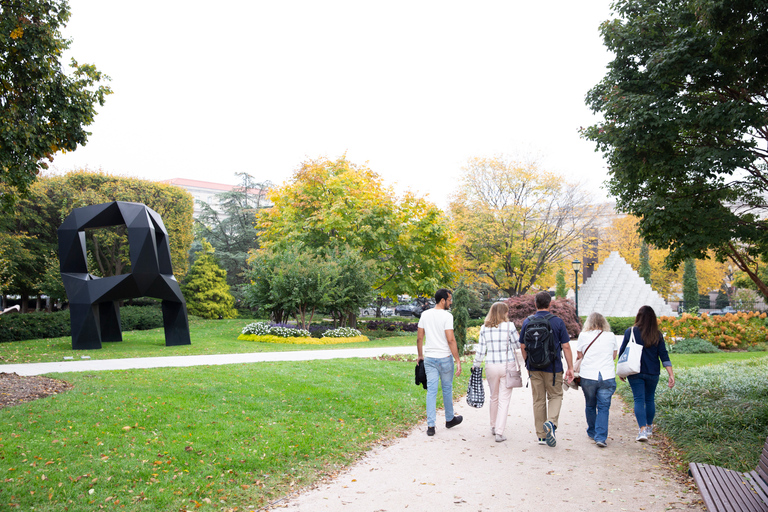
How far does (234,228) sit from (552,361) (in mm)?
36608

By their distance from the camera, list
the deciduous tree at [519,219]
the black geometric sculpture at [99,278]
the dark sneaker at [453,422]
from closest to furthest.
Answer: the dark sneaker at [453,422] < the black geometric sculpture at [99,278] < the deciduous tree at [519,219]

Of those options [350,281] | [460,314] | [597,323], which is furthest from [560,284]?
[597,323]

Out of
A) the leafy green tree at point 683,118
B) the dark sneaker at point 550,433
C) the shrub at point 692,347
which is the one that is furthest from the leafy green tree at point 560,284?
the dark sneaker at point 550,433

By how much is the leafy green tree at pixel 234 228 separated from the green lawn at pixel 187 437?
97.0 feet

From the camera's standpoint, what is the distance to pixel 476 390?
6.83 metres

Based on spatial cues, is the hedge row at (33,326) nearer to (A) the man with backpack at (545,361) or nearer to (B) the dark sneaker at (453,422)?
(B) the dark sneaker at (453,422)

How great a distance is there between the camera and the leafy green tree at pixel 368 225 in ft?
79.2

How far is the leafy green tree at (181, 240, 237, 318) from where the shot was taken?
3125 centimetres

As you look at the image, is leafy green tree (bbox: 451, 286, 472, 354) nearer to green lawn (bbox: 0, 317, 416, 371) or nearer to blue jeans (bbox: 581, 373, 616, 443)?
green lawn (bbox: 0, 317, 416, 371)

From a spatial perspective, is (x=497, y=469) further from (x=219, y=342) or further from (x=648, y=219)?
(x=219, y=342)

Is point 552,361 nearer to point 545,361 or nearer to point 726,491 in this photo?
point 545,361

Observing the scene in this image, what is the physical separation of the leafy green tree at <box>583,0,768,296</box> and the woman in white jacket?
6.34 feet

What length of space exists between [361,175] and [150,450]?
22.8m

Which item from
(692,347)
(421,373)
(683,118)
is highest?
(683,118)
